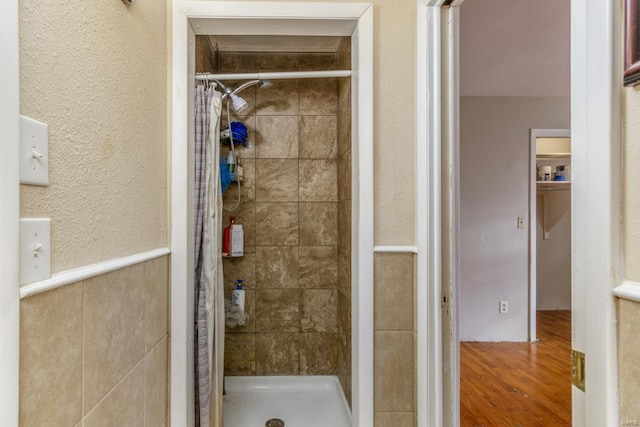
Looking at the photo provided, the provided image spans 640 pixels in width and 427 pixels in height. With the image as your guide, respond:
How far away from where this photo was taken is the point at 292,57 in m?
2.54

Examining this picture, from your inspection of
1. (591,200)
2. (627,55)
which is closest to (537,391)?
(591,200)

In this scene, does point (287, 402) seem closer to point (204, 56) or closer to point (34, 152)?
point (34, 152)

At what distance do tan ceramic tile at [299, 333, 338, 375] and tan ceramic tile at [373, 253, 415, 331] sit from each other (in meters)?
Result: 1.22

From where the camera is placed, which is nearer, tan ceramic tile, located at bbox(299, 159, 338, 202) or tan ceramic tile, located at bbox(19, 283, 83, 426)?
tan ceramic tile, located at bbox(19, 283, 83, 426)

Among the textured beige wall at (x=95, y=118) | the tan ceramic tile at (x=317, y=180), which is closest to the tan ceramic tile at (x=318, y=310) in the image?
the tan ceramic tile at (x=317, y=180)

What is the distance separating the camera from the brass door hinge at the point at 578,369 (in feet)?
2.10

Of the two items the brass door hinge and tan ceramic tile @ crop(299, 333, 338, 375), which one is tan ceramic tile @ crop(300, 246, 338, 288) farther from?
the brass door hinge

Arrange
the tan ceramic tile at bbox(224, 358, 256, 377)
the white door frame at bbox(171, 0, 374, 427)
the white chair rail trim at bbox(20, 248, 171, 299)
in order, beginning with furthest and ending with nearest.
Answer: the tan ceramic tile at bbox(224, 358, 256, 377)
the white door frame at bbox(171, 0, 374, 427)
the white chair rail trim at bbox(20, 248, 171, 299)

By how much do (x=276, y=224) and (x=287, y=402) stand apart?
116cm

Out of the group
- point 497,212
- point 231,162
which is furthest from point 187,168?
point 497,212

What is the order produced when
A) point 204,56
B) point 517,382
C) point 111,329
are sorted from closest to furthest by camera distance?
1. point 111,329
2. point 204,56
3. point 517,382

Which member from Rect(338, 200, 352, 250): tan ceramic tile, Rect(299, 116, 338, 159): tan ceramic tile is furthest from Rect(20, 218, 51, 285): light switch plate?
Rect(299, 116, 338, 159): tan ceramic tile

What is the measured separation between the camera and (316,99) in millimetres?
2512

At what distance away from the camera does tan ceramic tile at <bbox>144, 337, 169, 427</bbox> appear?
3.87ft
